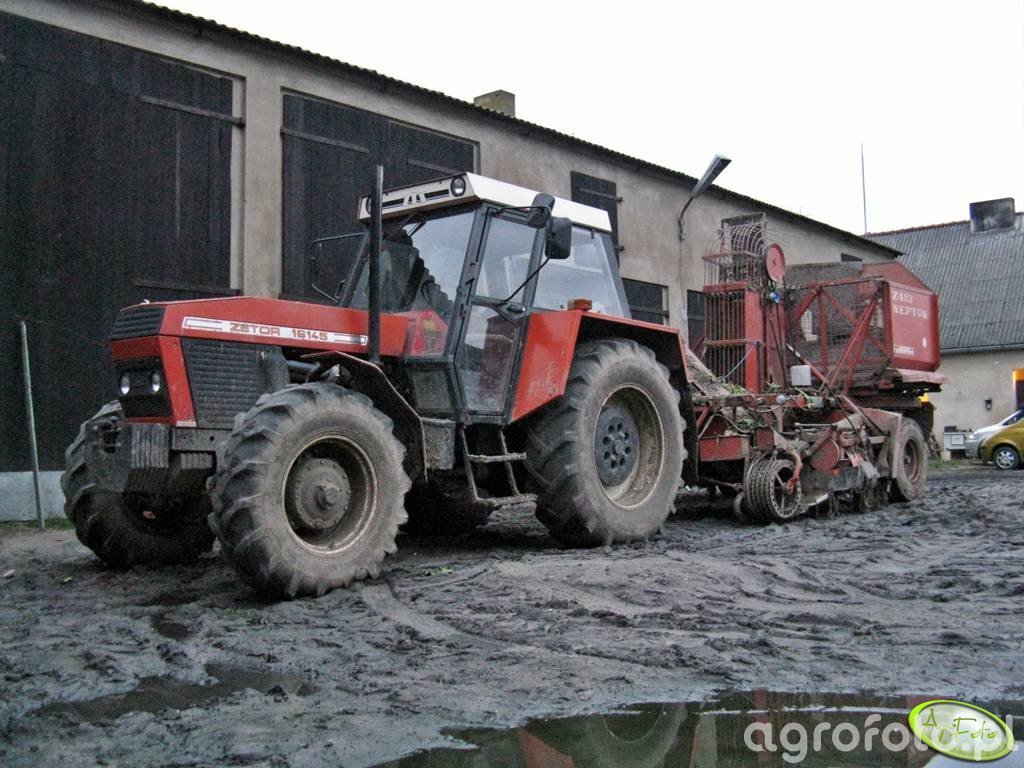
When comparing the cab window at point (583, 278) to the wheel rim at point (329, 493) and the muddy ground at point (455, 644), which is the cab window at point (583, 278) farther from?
the wheel rim at point (329, 493)

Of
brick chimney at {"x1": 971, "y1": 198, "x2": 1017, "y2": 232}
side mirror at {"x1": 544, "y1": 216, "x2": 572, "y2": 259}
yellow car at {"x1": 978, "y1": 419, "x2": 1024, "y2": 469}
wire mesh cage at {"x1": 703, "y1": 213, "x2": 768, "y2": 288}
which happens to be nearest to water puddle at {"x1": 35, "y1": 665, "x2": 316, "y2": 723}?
side mirror at {"x1": 544, "y1": 216, "x2": 572, "y2": 259}

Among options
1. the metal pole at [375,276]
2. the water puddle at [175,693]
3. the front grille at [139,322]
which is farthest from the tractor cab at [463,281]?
the water puddle at [175,693]

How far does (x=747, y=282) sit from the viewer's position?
10289 millimetres

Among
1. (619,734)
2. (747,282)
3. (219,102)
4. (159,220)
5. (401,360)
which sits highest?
(219,102)

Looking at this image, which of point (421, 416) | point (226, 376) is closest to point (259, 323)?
point (226, 376)

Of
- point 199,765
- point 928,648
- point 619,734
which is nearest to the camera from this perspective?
point 199,765

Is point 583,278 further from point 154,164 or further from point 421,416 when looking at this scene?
point 154,164

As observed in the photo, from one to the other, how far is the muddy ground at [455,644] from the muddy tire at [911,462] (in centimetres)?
358

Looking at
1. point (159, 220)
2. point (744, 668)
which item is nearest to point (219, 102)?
point (159, 220)

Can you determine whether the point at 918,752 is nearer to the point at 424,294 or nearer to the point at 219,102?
the point at 424,294

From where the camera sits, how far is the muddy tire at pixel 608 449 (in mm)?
6273

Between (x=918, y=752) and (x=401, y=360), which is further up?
(x=401, y=360)

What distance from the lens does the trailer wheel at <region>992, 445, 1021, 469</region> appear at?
59.8 feet

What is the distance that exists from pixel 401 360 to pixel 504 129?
8407 millimetres
